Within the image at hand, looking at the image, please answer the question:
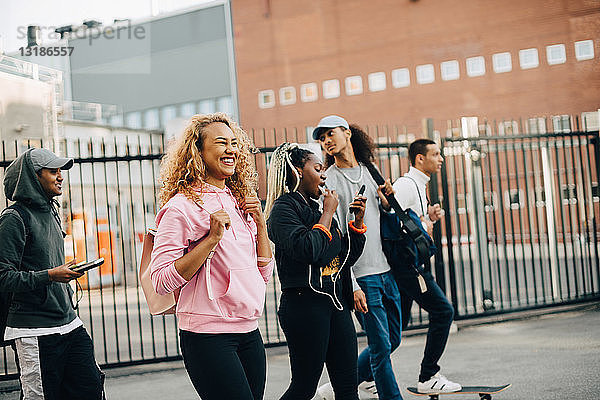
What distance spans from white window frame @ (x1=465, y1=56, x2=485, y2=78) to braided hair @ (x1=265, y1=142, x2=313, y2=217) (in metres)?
39.0

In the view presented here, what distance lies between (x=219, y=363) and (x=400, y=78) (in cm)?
4179

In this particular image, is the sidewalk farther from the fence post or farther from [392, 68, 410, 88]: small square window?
[392, 68, 410, 88]: small square window

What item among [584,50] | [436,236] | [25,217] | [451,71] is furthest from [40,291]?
[451,71]

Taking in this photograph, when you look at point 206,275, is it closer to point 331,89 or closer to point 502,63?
point 502,63

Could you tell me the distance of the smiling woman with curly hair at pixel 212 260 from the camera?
9.32 ft

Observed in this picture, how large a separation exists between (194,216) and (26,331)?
4.97 ft

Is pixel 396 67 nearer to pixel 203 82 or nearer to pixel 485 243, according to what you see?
pixel 203 82

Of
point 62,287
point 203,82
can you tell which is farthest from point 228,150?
point 203,82

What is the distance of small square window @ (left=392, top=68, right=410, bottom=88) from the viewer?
43.1m

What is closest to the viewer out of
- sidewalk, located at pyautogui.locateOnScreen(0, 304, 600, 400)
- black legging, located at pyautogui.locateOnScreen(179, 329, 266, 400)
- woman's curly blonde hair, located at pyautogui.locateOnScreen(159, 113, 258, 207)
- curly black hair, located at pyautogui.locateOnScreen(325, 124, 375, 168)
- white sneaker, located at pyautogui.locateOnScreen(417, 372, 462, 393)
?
black legging, located at pyautogui.locateOnScreen(179, 329, 266, 400)

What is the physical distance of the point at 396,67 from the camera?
142 feet

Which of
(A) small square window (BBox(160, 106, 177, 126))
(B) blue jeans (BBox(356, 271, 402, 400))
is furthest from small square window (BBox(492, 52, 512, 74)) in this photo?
(B) blue jeans (BBox(356, 271, 402, 400))

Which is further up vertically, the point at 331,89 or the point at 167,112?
the point at 331,89

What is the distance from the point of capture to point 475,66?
1615 inches
